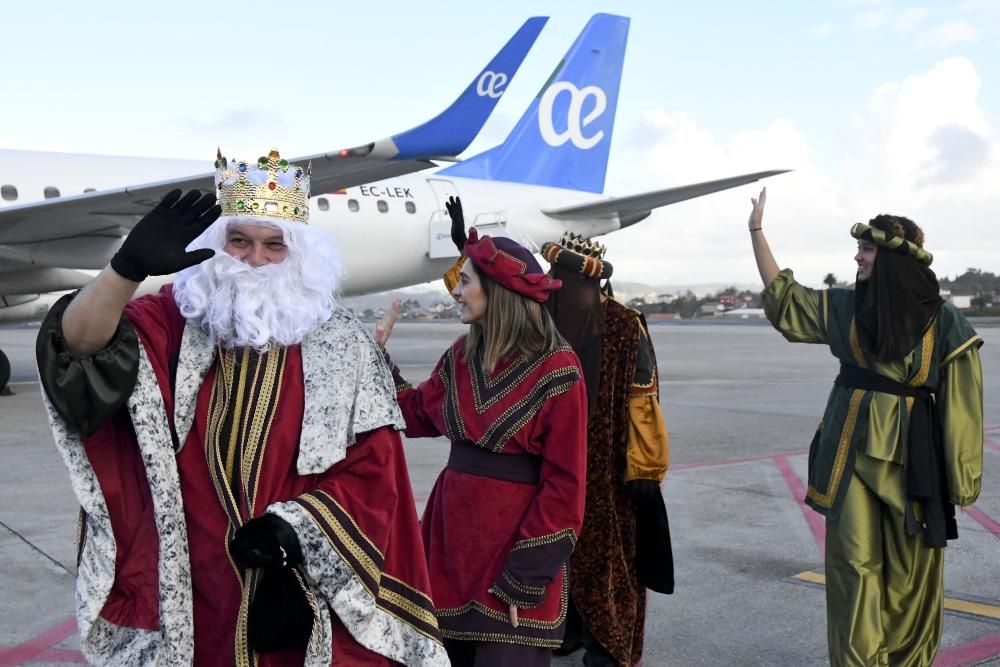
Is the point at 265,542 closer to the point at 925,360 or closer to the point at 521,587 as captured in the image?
the point at 521,587

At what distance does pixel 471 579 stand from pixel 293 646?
905 mm

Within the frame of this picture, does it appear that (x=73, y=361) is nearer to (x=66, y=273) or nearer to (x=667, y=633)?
(x=667, y=633)

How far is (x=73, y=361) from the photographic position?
1.88 metres

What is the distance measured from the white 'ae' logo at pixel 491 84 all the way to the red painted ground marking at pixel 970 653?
25.4 ft

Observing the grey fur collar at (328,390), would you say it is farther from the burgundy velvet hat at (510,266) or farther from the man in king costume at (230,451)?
the burgundy velvet hat at (510,266)

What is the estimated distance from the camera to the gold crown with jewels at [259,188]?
2.16 meters

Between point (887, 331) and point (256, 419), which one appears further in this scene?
point (887, 331)

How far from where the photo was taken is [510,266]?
9.50ft

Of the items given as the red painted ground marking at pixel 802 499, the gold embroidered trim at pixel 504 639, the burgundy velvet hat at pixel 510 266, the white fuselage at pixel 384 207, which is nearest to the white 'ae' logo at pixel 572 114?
the white fuselage at pixel 384 207

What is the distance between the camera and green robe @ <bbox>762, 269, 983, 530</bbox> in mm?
3396

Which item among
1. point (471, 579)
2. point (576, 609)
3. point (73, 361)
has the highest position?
point (73, 361)

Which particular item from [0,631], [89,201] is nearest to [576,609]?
[0,631]

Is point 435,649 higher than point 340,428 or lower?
lower

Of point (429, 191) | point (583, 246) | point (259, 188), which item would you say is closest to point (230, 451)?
point (259, 188)
